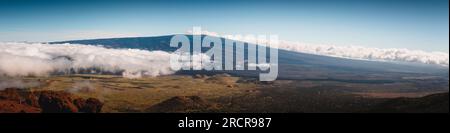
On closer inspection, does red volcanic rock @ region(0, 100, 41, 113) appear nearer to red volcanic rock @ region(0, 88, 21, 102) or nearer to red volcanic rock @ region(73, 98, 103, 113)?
red volcanic rock @ region(0, 88, 21, 102)

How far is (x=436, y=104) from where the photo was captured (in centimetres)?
11638

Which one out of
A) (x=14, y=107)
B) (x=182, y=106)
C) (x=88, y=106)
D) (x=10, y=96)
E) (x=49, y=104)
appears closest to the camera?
(x=14, y=107)

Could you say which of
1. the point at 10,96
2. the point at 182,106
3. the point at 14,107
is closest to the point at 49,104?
the point at 14,107

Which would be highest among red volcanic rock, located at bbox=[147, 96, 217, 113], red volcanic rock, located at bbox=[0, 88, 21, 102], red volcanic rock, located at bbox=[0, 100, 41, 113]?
red volcanic rock, located at bbox=[0, 88, 21, 102]

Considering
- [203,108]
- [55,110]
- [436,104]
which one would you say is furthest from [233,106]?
[436,104]

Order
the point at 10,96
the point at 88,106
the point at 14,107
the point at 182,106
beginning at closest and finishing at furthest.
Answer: the point at 14,107, the point at 88,106, the point at 182,106, the point at 10,96

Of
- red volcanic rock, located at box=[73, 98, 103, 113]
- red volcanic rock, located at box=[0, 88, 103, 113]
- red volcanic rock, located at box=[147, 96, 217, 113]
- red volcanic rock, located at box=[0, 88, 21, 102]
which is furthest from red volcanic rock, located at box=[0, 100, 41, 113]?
red volcanic rock, located at box=[147, 96, 217, 113]

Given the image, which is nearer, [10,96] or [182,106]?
[182,106]

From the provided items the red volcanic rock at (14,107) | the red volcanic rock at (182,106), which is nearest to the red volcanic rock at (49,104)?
the red volcanic rock at (14,107)

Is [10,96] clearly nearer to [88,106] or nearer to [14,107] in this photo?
[14,107]

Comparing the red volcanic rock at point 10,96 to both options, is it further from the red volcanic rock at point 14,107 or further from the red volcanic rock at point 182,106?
the red volcanic rock at point 182,106
